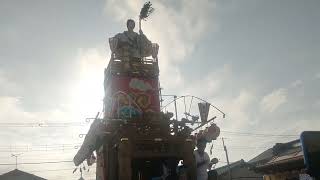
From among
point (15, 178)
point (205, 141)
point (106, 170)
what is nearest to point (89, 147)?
point (106, 170)

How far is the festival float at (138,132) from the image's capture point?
14633mm

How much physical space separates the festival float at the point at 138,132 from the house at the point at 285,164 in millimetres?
7447

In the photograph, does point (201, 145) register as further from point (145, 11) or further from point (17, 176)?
point (17, 176)

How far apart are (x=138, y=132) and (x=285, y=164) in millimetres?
11637

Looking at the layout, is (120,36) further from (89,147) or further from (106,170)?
(106,170)

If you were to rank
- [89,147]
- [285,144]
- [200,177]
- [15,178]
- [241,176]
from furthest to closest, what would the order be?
[15,178] → [241,176] → [285,144] → [89,147] → [200,177]

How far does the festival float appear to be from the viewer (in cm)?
1463

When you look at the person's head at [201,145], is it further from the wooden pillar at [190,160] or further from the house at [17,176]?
the house at [17,176]

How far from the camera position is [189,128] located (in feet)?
51.5

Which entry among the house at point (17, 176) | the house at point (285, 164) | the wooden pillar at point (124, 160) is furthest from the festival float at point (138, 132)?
the house at point (17, 176)

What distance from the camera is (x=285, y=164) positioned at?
2078 cm

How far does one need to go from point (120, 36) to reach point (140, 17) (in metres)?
2.31

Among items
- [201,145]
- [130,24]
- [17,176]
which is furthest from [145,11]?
[17,176]

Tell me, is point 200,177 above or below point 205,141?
below
